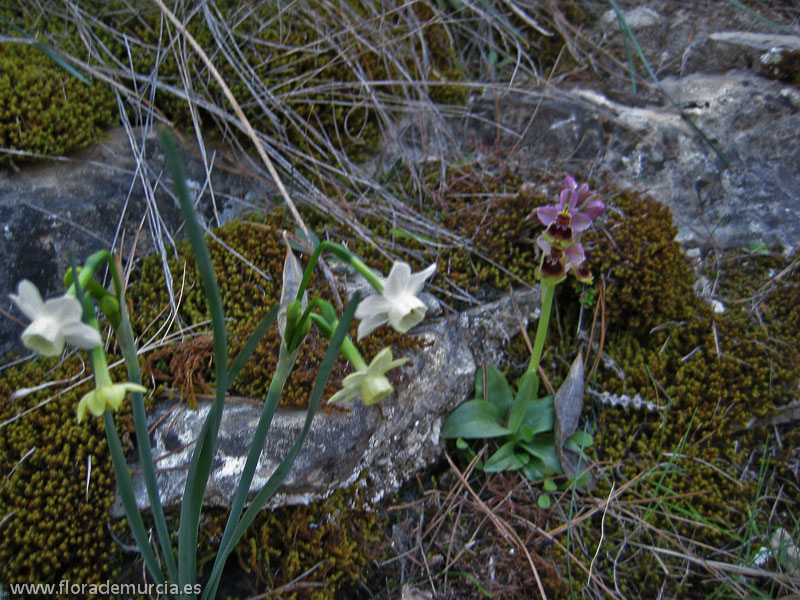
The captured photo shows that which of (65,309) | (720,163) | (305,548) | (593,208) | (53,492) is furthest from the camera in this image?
(720,163)

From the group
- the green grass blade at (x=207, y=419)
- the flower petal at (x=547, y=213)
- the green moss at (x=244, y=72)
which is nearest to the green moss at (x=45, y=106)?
the green moss at (x=244, y=72)

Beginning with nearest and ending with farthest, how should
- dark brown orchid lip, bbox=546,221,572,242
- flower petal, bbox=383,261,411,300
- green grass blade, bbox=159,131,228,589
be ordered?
green grass blade, bbox=159,131,228,589 < flower petal, bbox=383,261,411,300 < dark brown orchid lip, bbox=546,221,572,242

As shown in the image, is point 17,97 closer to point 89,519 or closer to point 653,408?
point 89,519

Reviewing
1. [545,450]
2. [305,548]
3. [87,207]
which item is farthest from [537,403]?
[87,207]

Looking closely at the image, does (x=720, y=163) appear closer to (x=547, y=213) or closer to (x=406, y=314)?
(x=547, y=213)

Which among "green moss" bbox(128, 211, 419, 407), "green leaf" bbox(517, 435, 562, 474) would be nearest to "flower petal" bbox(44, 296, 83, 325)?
"green moss" bbox(128, 211, 419, 407)

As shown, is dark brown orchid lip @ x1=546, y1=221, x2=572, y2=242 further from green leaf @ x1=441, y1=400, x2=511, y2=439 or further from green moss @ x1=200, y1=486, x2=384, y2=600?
green moss @ x1=200, y1=486, x2=384, y2=600

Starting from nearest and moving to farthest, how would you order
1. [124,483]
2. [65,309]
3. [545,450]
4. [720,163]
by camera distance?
1. [65,309]
2. [124,483]
3. [545,450]
4. [720,163]

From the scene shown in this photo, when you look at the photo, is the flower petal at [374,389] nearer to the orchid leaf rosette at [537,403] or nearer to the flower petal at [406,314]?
the flower petal at [406,314]
